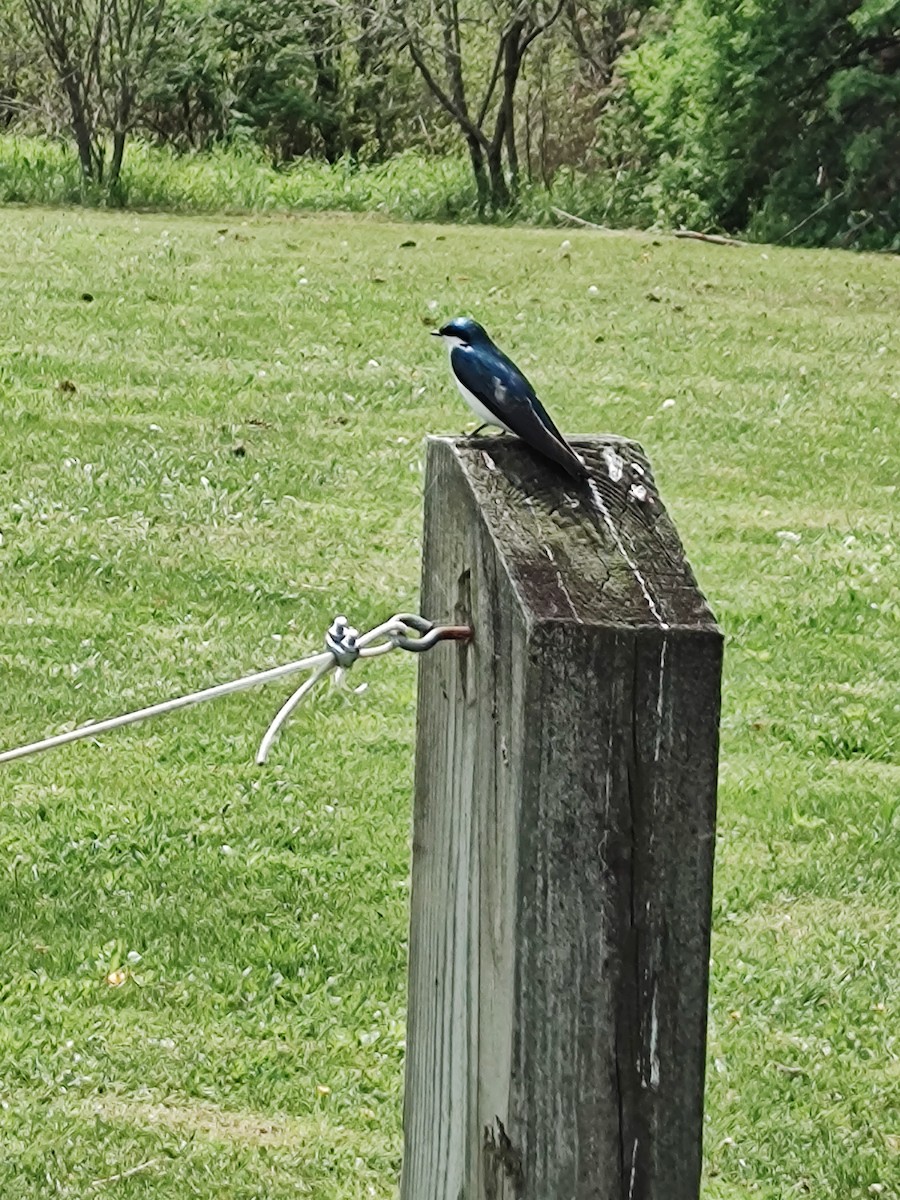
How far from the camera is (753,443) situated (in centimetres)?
777

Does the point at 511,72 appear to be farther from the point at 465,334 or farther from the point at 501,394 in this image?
the point at 501,394

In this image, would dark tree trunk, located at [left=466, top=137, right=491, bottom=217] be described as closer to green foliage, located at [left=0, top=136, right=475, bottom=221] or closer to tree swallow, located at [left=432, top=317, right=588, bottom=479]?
green foliage, located at [left=0, top=136, right=475, bottom=221]

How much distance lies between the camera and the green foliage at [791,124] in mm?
15281

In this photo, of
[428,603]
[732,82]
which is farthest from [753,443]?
[732,82]

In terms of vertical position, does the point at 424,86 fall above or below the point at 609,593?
above

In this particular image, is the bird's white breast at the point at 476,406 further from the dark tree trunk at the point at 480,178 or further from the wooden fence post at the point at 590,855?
the dark tree trunk at the point at 480,178

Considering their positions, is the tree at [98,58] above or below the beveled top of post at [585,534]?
above

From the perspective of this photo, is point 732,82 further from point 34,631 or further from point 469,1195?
point 469,1195

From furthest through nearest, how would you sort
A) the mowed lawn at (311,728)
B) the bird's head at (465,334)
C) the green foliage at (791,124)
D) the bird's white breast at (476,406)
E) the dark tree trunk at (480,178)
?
the dark tree trunk at (480,178) < the green foliage at (791,124) < the mowed lawn at (311,728) < the bird's head at (465,334) < the bird's white breast at (476,406)

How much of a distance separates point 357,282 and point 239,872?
24.7 ft

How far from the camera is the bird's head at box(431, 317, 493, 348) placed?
183 cm

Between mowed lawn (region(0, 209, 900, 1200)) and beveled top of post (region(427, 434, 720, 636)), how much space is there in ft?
5.80

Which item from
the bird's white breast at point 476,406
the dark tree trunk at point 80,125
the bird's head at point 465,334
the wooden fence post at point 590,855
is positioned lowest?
the wooden fence post at point 590,855

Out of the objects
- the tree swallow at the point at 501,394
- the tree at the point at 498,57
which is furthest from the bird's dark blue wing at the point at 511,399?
the tree at the point at 498,57
